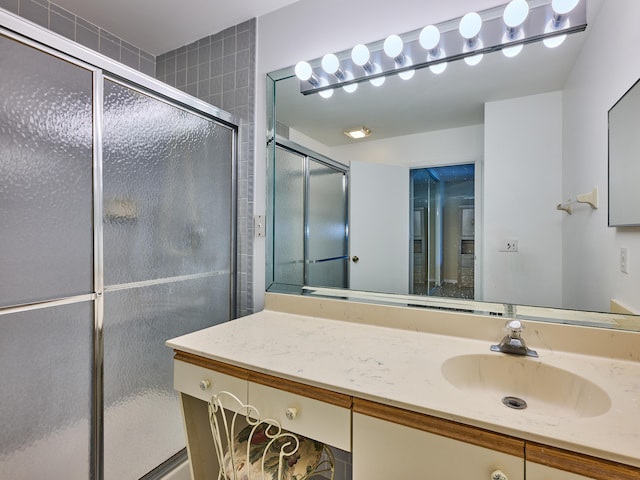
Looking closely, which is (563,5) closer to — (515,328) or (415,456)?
(515,328)

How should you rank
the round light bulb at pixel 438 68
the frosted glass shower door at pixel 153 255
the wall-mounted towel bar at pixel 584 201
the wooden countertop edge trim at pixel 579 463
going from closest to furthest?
the wooden countertop edge trim at pixel 579 463 → the wall-mounted towel bar at pixel 584 201 → the frosted glass shower door at pixel 153 255 → the round light bulb at pixel 438 68

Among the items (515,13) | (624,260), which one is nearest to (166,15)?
(515,13)

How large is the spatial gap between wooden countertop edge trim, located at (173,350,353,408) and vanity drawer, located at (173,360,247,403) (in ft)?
0.05

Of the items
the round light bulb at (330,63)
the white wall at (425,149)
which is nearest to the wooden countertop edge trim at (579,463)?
the white wall at (425,149)

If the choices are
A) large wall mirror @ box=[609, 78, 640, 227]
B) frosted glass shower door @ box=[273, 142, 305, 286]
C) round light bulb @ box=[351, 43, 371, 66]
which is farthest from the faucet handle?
round light bulb @ box=[351, 43, 371, 66]

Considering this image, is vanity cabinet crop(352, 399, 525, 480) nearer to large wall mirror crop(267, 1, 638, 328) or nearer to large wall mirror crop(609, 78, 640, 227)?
large wall mirror crop(267, 1, 638, 328)

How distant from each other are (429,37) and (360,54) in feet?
0.99

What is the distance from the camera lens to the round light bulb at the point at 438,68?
1.35 metres

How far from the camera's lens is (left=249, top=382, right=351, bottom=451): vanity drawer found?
0.84 metres

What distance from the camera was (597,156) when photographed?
3.55 ft

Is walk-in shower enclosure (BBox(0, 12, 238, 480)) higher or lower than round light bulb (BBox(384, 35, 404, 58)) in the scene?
lower

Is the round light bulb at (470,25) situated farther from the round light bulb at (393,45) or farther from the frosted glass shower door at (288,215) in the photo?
the frosted glass shower door at (288,215)

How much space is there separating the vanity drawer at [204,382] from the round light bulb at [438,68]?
4.72 ft

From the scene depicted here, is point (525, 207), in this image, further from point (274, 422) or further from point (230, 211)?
point (230, 211)
